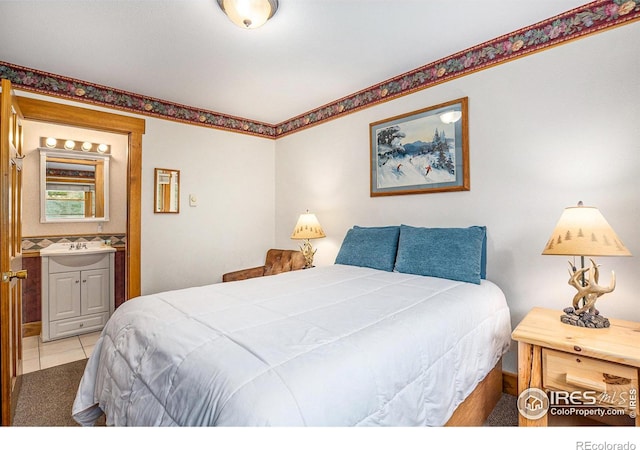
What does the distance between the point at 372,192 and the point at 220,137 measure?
1979 mm

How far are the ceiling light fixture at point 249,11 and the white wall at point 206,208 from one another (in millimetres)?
1888

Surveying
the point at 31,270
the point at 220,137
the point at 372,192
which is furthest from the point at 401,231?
the point at 31,270

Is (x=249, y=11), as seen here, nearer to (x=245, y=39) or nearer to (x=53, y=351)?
(x=245, y=39)

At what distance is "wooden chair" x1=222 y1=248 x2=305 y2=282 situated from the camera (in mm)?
3338

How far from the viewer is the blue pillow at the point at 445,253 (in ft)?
6.66

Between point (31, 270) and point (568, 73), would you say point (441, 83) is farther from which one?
point (31, 270)

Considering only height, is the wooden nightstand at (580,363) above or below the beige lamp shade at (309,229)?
below

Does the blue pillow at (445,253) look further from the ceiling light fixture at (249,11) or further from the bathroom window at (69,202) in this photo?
the bathroom window at (69,202)

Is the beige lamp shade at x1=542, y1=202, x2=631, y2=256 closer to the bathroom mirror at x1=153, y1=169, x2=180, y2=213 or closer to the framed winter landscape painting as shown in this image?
the framed winter landscape painting

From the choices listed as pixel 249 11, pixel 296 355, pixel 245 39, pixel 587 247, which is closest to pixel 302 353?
pixel 296 355

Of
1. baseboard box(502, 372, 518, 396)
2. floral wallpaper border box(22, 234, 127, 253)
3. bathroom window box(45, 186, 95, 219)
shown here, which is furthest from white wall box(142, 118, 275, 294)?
baseboard box(502, 372, 518, 396)

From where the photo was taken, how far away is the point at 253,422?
757mm

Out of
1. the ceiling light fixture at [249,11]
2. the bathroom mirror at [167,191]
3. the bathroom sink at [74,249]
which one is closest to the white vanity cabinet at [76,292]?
the bathroom sink at [74,249]

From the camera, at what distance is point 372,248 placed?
258cm
